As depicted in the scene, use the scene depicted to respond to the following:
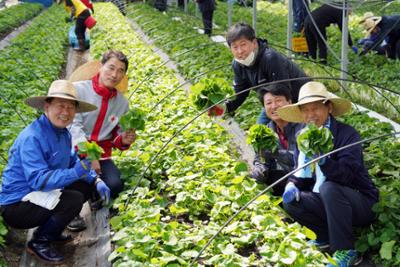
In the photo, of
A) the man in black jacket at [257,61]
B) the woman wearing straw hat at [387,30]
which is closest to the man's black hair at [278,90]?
the man in black jacket at [257,61]

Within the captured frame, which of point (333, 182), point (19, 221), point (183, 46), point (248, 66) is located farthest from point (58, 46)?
point (333, 182)

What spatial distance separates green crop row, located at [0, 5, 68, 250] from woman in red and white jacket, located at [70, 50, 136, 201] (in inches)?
27.7

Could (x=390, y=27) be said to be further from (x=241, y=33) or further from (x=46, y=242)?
(x=46, y=242)

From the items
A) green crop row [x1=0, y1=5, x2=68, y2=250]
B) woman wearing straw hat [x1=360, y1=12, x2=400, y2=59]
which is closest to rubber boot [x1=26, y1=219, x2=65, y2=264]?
green crop row [x1=0, y1=5, x2=68, y2=250]

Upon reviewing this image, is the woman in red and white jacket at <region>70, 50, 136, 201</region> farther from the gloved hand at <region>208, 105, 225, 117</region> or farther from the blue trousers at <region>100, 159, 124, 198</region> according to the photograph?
the gloved hand at <region>208, 105, 225, 117</region>

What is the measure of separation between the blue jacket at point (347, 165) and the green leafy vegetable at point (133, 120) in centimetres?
150

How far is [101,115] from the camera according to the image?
4.93 metres

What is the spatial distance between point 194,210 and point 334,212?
1.08 meters

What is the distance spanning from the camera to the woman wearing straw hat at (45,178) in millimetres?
3873

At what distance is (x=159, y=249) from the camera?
3512 millimetres

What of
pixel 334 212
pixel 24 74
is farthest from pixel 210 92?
pixel 24 74

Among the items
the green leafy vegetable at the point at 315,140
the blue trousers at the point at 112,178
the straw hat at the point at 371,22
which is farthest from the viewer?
the straw hat at the point at 371,22

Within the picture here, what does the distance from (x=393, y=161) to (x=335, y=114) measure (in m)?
0.95

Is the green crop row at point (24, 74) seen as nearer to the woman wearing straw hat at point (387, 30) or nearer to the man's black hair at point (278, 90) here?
the man's black hair at point (278, 90)
